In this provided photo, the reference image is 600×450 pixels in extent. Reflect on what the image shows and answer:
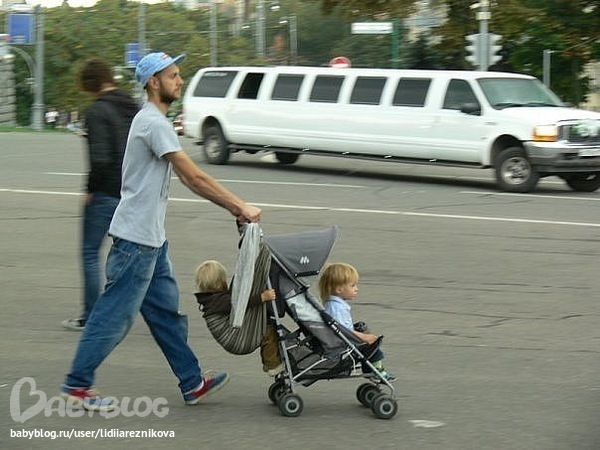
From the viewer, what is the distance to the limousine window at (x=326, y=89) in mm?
21406

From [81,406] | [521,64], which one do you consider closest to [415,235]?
[81,406]

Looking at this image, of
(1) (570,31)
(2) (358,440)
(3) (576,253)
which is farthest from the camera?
(1) (570,31)

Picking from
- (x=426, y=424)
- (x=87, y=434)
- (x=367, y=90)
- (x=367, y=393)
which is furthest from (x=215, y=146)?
(x=87, y=434)

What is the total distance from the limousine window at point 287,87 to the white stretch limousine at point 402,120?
2 centimetres

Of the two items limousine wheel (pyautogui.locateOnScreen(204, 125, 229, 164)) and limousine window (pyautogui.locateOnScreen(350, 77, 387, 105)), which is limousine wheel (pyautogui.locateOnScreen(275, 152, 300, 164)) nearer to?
limousine wheel (pyautogui.locateOnScreen(204, 125, 229, 164))

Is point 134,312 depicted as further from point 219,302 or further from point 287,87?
point 287,87

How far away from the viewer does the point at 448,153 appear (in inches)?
776

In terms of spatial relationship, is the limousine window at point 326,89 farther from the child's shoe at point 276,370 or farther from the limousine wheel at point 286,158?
the child's shoe at point 276,370

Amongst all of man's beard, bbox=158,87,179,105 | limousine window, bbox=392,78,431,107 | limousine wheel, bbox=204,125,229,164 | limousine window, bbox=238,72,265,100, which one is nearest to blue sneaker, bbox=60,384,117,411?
man's beard, bbox=158,87,179,105

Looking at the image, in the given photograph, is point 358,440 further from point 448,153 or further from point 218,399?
point 448,153

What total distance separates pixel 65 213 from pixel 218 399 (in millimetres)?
9168

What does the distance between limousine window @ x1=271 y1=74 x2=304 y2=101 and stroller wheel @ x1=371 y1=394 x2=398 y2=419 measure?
16.1 meters

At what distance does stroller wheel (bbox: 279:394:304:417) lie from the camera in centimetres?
620

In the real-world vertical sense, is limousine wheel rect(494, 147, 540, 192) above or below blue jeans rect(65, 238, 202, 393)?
below
